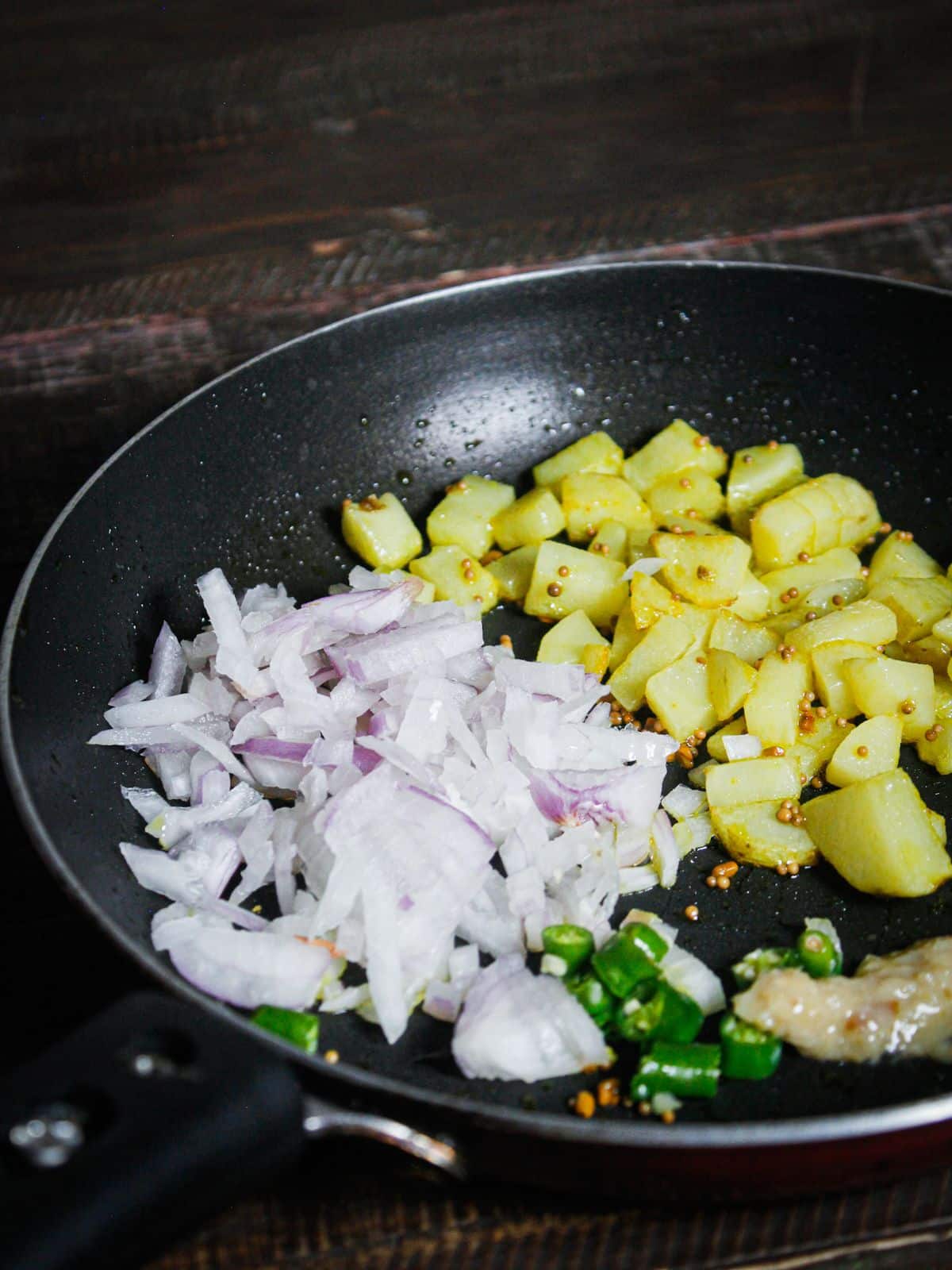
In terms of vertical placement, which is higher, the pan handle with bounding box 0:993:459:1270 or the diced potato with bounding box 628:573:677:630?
the pan handle with bounding box 0:993:459:1270

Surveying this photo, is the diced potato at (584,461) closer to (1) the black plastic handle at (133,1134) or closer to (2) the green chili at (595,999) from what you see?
(2) the green chili at (595,999)

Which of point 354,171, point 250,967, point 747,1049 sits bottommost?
point 747,1049

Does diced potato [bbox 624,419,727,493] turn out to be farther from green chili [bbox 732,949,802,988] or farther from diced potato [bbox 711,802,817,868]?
green chili [bbox 732,949,802,988]

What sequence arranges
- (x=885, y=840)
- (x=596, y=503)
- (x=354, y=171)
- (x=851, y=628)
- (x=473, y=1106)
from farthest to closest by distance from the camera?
(x=354, y=171), (x=596, y=503), (x=851, y=628), (x=885, y=840), (x=473, y=1106)

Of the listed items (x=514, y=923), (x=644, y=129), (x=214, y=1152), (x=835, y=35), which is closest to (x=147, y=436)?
(x=514, y=923)

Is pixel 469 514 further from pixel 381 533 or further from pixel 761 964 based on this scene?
pixel 761 964

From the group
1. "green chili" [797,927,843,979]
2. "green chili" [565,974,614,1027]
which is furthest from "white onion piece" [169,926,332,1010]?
"green chili" [797,927,843,979]

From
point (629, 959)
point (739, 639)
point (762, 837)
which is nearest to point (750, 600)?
point (739, 639)
